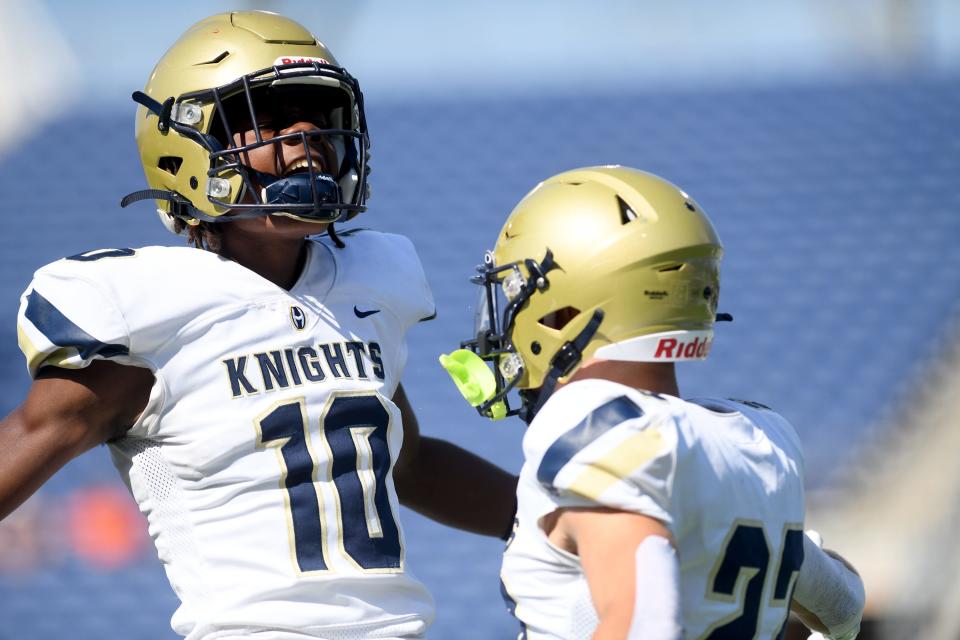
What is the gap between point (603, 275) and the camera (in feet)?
5.10

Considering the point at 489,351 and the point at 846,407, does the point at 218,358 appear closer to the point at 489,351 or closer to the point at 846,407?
the point at 489,351

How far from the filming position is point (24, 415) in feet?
5.58

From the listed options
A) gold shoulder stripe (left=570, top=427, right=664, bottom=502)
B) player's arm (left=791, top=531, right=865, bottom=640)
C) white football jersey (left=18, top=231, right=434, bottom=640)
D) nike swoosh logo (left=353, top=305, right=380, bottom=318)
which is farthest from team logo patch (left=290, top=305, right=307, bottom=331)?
player's arm (left=791, top=531, right=865, bottom=640)

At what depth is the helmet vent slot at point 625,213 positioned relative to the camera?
159cm

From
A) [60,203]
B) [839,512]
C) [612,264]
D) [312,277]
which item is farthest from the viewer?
[60,203]

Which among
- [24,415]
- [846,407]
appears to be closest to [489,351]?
[24,415]

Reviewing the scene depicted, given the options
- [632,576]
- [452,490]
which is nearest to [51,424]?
[452,490]

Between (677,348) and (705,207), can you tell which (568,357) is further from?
(705,207)

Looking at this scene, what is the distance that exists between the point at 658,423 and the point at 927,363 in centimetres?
484

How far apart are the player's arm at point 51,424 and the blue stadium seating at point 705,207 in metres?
3.23

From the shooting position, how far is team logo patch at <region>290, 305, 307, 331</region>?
1857 mm

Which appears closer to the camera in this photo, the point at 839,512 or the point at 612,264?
the point at 612,264

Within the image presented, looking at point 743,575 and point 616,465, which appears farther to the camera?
point 743,575

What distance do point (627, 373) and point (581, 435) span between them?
0.20 meters
